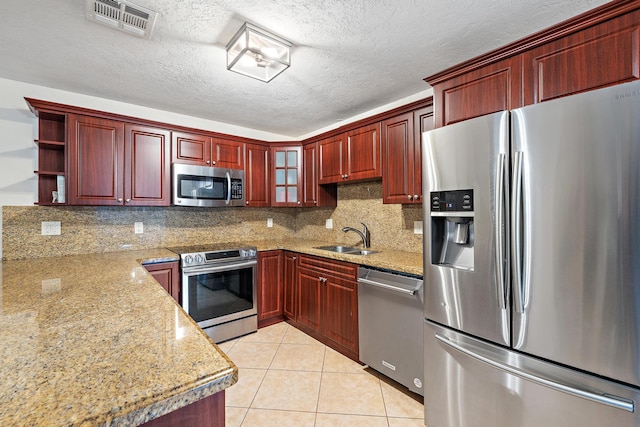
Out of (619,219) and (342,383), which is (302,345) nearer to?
(342,383)

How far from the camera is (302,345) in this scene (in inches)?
109

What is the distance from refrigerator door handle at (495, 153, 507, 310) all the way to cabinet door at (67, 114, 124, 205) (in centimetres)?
293

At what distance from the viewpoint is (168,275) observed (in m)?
2.54

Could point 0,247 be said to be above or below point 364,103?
below

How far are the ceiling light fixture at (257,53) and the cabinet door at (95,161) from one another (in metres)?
1.43

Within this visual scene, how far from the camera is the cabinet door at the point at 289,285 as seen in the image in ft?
10.3

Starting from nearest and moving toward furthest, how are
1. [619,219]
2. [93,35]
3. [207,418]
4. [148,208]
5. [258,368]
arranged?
[207,418] < [619,219] < [93,35] < [258,368] < [148,208]

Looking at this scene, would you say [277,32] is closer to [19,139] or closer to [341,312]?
[341,312]

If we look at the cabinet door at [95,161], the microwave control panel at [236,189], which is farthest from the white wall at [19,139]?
the microwave control panel at [236,189]

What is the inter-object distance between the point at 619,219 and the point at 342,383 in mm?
1934

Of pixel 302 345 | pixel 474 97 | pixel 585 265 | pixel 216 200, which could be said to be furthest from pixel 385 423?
pixel 216 200

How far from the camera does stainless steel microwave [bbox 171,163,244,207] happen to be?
2.82 m

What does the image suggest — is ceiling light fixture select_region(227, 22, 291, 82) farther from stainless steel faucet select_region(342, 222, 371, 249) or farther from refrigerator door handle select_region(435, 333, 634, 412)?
refrigerator door handle select_region(435, 333, 634, 412)

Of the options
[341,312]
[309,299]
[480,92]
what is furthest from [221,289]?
[480,92]
